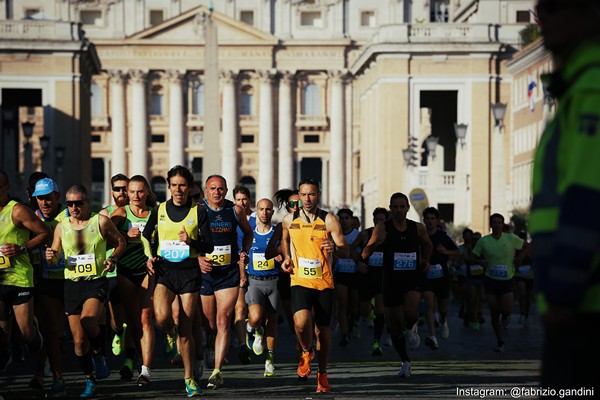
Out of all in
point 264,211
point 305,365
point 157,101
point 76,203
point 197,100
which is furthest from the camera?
point 157,101

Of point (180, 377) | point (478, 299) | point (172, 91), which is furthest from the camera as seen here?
point (172, 91)

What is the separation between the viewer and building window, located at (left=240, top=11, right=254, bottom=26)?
11925cm

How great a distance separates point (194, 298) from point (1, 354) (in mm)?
A: 1752

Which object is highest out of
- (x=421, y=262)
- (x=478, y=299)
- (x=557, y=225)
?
(x=557, y=225)

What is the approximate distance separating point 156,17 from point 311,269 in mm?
107188

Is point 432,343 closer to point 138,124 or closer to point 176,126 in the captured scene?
point 176,126

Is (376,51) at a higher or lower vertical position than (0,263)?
higher

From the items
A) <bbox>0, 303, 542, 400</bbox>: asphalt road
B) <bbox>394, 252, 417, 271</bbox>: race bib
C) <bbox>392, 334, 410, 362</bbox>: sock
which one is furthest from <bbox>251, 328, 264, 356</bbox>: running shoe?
<bbox>392, 334, 410, 362</bbox>: sock

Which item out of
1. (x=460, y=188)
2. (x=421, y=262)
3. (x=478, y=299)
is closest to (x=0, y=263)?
(x=421, y=262)

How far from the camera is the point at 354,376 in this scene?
15.1 m

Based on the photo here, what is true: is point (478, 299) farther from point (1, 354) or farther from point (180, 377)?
point (1, 354)

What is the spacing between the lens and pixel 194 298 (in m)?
12.7

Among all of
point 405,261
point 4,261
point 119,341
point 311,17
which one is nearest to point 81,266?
point 4,261

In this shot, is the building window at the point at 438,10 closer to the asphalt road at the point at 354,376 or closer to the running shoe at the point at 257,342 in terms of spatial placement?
the asphalt road at the point at 354,376
